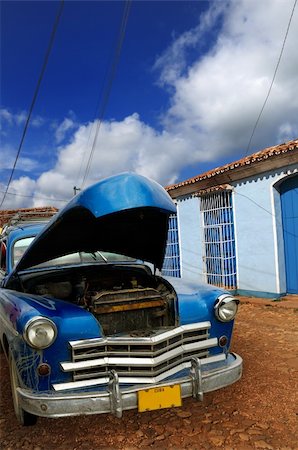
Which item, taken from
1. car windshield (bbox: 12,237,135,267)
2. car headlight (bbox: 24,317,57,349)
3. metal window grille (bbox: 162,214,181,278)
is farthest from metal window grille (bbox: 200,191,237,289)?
car headlight (bbox: 24,317,57,349)

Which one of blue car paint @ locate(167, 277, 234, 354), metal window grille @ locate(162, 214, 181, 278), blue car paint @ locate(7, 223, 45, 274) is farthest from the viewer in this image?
metal window grille @ locate(162, 214, 181, 278)

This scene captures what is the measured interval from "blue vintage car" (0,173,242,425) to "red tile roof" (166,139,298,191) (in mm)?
4680

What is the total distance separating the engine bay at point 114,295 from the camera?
296cm

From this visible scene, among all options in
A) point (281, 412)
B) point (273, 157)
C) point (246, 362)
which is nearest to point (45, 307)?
point (281, 412)

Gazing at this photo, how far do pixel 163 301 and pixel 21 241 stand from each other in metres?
1.93

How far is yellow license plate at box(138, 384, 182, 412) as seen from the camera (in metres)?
2.45

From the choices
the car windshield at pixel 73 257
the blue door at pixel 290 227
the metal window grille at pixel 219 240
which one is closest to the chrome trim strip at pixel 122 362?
the car windshield at pixel 73 257

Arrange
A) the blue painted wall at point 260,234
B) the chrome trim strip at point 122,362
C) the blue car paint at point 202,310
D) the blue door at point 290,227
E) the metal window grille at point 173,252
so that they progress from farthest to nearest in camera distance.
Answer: the metal window grille at point 173,252 < the blue painted wall at point 260,234 < the blue door at point 290,227 < the blue car paint at point 202,310 < the chrome trim strip at point 122,362

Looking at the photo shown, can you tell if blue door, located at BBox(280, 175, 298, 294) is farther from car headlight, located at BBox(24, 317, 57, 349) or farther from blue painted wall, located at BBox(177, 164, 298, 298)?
car headlight, located at BBox(24, 317, 57, 349)

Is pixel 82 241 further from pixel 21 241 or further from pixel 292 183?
pixel 292 183

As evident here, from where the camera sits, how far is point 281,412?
114 inches

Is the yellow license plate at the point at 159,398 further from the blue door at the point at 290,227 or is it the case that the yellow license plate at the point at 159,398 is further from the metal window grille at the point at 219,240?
the metal window grille at the point at 219,240

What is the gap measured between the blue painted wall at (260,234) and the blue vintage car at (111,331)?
16.1 feet

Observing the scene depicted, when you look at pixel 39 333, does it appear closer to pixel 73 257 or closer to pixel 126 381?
pixel 126 381
